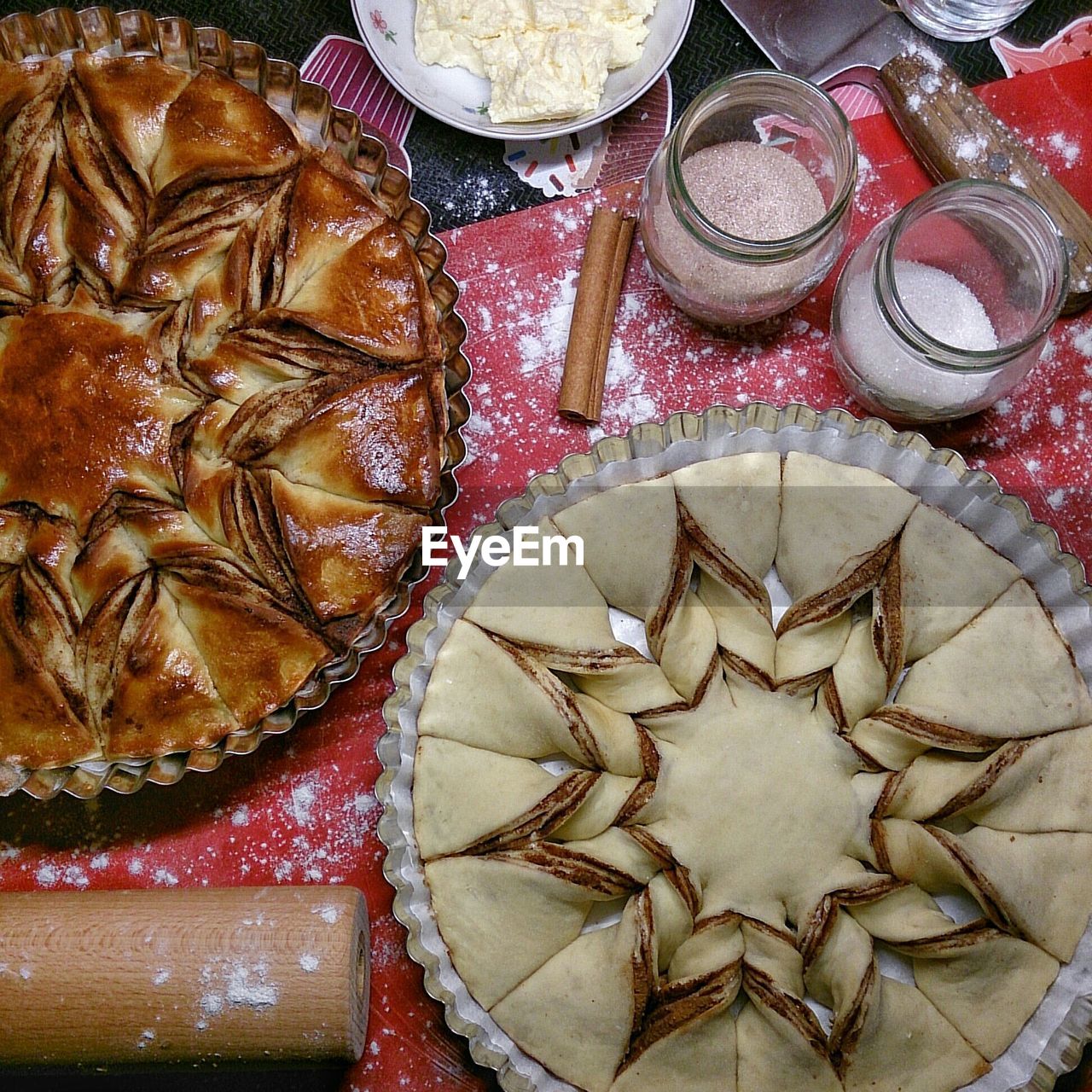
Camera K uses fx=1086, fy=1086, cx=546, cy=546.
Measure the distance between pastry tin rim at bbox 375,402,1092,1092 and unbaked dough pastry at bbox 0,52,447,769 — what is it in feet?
0.39

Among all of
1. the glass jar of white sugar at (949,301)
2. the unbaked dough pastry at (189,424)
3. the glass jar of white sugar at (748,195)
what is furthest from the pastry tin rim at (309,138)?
the glass jar of white sugar at (949,301)

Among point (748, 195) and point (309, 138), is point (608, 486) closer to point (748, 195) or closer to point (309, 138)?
point (748, 195)

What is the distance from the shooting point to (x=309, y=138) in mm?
1613

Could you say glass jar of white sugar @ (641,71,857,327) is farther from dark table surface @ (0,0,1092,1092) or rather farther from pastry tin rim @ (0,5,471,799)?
pastry tin rim @ (0,5,471,799)

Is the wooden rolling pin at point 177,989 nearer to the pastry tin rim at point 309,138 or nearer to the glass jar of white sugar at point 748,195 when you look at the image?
the pastry tin rim at point 309,138

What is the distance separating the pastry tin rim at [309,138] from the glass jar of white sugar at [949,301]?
0.58 metres

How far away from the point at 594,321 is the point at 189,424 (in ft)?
2.01

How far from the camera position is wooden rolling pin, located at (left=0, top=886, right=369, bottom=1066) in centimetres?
136

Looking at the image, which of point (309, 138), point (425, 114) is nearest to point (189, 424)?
point (309, 138)

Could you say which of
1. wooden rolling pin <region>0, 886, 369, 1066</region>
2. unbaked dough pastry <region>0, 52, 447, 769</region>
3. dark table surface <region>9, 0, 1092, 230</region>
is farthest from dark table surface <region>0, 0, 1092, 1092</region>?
wooden rolling pin <region>0, 886, 369, 1066</region>

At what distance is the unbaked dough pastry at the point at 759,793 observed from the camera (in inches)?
54.0

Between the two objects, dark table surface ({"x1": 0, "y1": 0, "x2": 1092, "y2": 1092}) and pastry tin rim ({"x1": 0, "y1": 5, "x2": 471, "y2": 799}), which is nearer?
pastry tin rim ({"x1": 0, "y1": 5, "x2": 471, "y2": 799})

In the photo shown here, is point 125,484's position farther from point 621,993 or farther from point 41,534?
point 621,993

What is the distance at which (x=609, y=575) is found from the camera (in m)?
1.46
